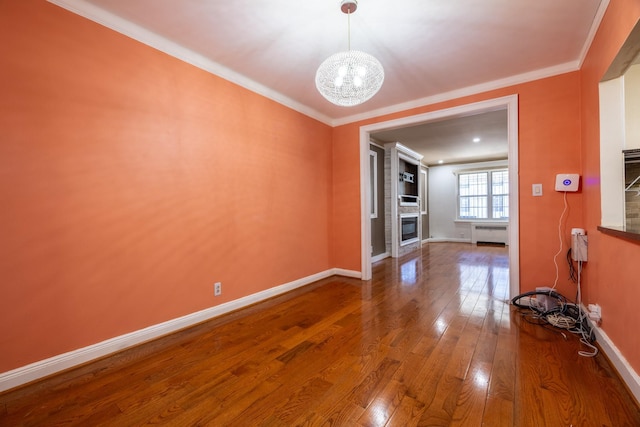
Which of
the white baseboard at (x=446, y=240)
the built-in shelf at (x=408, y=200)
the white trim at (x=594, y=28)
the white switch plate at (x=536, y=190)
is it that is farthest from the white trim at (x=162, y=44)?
the white baseboard at (x=446, y=240)

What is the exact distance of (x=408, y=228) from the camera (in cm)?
642

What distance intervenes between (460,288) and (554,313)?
1039mm

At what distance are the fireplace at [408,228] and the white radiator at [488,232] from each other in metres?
2.08

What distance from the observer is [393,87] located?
3096 mm

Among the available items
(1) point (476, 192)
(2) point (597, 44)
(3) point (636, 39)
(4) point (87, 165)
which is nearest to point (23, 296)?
(4) point (87, 165)

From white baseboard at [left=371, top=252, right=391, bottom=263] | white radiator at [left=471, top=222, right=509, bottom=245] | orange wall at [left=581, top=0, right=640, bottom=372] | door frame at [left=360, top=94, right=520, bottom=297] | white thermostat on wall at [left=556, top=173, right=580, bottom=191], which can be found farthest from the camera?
white radiator at [left=471, top=222, right=509, bottom=245]

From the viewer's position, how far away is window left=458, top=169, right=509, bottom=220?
24.4 ft

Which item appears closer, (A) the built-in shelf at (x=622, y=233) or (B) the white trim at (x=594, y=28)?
(A) the built-in shelf at (x=622, y=233)

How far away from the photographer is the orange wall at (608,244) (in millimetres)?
1465

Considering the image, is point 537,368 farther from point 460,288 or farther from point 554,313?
point 460,288

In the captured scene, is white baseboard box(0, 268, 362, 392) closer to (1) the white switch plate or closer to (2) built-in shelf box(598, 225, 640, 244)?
(2) built-in shelf box(598, 225, 640, 244)

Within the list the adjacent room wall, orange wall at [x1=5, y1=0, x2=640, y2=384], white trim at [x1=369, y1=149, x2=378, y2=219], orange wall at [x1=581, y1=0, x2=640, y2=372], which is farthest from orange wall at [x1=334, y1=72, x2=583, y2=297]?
the adjacent room wall

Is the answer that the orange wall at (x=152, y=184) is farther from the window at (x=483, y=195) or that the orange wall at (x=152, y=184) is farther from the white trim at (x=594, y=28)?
the window at (x=483, y=195)

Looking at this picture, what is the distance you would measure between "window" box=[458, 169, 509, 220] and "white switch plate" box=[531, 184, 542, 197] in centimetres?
534
